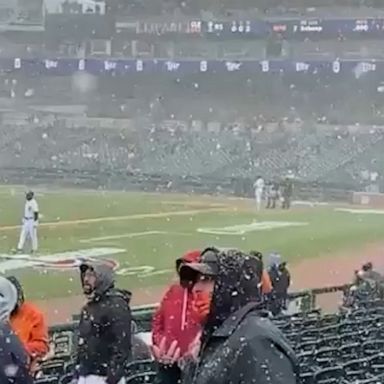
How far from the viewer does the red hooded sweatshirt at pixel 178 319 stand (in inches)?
219

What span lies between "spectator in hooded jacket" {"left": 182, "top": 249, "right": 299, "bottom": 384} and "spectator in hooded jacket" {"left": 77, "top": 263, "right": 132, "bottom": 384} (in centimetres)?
210

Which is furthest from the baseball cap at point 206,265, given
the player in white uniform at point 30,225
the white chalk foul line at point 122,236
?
the white chalk foul line at point 122,236

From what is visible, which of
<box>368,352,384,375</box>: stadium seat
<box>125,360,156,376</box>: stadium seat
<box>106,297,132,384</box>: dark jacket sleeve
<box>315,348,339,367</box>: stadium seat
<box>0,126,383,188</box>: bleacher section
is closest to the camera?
<box>106,297,132,384</box>: dark jacket sleeve

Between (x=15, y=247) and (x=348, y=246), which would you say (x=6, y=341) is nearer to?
(x=15, y=247)

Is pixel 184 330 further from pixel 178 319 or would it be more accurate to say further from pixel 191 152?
pixel 191 152

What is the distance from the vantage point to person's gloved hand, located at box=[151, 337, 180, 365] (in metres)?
5.52

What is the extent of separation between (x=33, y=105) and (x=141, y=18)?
6081 millimetres

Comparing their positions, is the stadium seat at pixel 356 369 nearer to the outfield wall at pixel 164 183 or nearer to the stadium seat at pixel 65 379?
the stadium seat at pixel 65 379

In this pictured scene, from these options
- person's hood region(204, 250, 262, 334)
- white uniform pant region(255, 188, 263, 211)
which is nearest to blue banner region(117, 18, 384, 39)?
white uniform pant region(255, 188, 263, 211)

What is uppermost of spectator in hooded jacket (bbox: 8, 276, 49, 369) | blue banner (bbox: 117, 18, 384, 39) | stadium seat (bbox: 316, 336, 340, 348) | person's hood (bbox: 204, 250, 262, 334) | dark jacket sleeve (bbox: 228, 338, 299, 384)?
blue banner (bbox: 117, 18, 384, 39)

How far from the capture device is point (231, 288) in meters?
3.25

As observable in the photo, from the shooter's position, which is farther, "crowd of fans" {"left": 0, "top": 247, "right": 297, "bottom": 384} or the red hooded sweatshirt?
the red hooded sweatshirt

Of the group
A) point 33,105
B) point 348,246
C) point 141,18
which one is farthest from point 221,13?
point 348,246

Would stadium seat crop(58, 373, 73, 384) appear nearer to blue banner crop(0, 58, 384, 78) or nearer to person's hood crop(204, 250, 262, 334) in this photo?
person's hood crop(204, 250, 262, 334)
